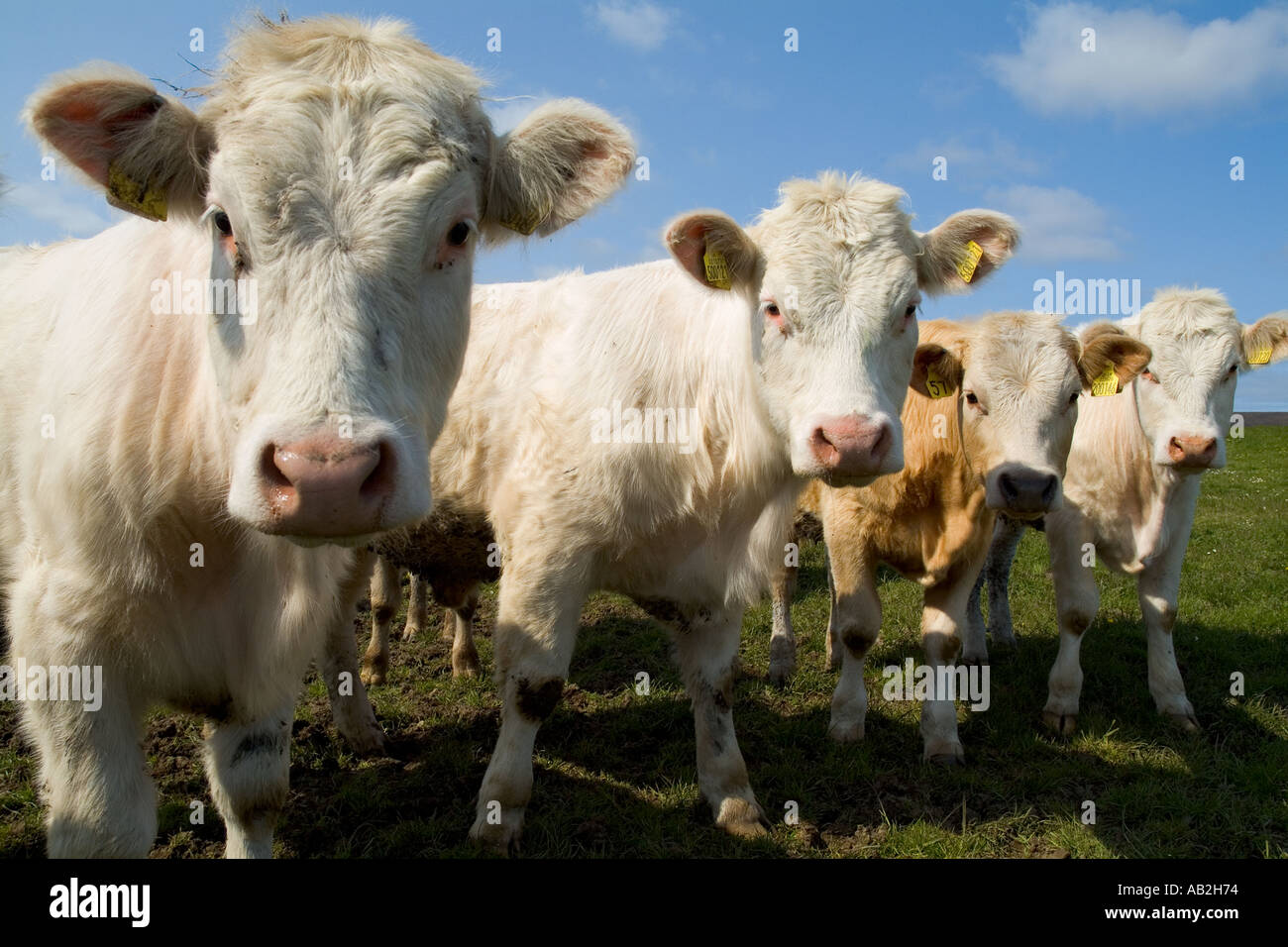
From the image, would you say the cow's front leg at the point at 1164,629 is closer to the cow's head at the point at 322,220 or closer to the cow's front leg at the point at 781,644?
the cow's front leg at the point at 781,644

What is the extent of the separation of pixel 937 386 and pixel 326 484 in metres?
4.68

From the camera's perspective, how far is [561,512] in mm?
4426

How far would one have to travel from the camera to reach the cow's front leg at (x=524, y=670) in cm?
438

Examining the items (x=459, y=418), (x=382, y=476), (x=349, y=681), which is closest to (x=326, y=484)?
(x=382, y=476)

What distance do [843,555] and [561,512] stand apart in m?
2.52

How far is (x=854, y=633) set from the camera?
5.93m

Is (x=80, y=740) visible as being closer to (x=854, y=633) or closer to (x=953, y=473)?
(x=854, y=633)

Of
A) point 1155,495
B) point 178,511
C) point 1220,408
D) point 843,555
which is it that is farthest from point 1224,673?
point 178,511

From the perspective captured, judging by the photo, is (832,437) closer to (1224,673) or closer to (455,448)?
(455,448)

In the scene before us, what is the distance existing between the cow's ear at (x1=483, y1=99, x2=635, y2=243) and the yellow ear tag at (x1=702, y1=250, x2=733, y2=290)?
108 centimetres

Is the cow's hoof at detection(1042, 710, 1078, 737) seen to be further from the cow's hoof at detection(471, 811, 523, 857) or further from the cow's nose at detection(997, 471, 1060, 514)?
the cow's hoof at detection(471, 811, 523, 857)

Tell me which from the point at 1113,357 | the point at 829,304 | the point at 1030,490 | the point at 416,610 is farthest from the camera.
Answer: the point at 416,610

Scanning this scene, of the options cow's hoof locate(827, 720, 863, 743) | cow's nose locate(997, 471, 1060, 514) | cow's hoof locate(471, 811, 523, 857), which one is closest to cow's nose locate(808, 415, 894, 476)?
cow's nose locate(997, 471, 1060, 514)

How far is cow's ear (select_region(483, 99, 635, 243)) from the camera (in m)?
3.00
